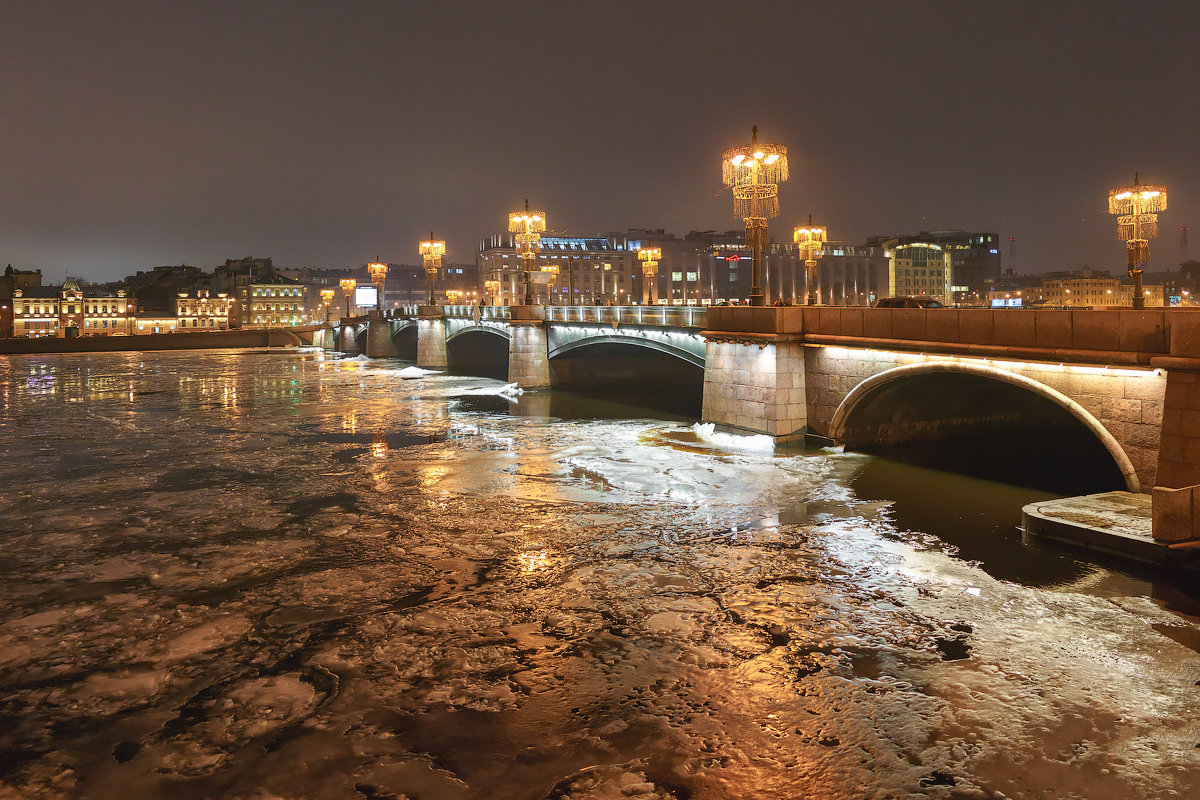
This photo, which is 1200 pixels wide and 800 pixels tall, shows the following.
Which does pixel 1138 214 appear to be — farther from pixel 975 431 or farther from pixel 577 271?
pixel 577 271

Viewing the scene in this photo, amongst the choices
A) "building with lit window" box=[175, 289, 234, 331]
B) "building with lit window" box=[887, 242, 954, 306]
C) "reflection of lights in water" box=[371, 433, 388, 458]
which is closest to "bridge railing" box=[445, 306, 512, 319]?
"reflection of lights in water" box=[371, 433, 388, 458]

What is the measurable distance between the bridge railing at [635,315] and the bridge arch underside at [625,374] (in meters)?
1.64

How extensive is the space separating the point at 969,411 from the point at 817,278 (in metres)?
119

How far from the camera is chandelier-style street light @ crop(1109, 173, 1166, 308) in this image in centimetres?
2283

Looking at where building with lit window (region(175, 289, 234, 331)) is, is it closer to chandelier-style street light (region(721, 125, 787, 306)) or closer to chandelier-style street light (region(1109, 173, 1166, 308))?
chandelier-style street light (region(721, 125, 787, 306))

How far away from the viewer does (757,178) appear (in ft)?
79.6

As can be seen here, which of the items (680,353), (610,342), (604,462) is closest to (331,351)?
(610,342)

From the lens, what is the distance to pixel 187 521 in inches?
648

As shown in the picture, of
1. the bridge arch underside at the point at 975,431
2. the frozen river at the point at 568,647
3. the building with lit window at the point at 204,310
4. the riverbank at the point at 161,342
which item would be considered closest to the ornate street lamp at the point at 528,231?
the bridge arch underside at the point at 975,431

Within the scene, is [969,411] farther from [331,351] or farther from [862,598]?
[331,351]

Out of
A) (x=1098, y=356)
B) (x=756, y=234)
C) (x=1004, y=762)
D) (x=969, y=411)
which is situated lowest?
(x=1004, y=762)

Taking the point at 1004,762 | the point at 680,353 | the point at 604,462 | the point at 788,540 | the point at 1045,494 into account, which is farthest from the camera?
the point at 680,353

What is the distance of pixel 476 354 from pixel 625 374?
781 inches

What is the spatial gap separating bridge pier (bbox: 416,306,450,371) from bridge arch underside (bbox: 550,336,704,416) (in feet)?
62.0
